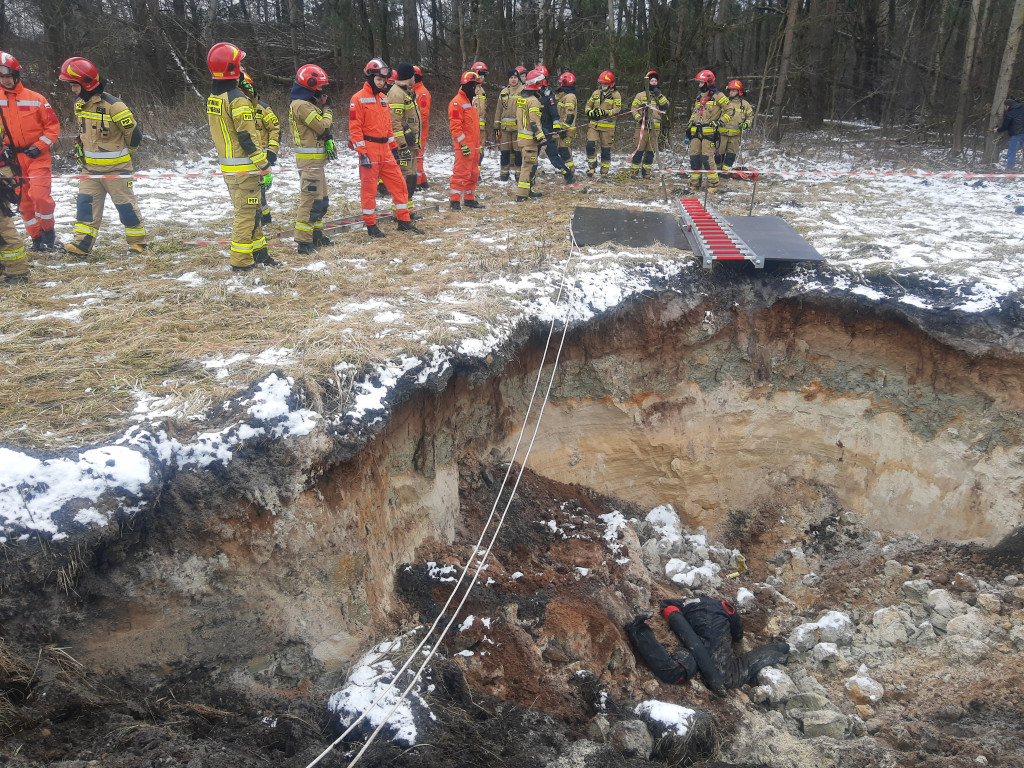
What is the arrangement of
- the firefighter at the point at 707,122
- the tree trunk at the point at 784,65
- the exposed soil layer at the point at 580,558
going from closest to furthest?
the exposed soil layer at the point at 580,558
the firefighter at the point at 707,122
the tree trunk at the point at 784,65

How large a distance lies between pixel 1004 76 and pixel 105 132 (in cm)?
1495

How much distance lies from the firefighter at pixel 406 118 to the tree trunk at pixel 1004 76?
1089 cm

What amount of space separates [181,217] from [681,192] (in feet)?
26.6

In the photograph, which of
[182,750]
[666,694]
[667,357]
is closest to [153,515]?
[182,750]

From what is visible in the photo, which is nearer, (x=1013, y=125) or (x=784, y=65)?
(x=1013, y=125)

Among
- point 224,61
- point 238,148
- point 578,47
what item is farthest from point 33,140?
point 578,47

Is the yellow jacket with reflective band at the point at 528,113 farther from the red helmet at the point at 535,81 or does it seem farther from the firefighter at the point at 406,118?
the firefighter at the point at 406,118

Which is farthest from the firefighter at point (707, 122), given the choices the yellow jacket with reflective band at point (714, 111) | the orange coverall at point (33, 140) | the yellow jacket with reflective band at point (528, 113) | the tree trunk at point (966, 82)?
the orange coverall at point (33, 140)

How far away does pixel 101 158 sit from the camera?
23.5ft

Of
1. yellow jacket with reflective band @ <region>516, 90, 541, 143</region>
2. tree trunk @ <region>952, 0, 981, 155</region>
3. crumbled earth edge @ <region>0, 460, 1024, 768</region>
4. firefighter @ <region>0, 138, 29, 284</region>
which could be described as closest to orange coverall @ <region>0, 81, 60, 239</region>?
firefighter @ <region>0, 138, 29, 284</region>

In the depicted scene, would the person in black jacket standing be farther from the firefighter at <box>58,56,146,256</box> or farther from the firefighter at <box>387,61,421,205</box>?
the firefighter at <box>58,56,146,256</box>

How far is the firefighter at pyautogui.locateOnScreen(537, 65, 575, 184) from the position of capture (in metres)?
11.1

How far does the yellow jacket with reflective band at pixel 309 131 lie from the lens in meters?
7.30

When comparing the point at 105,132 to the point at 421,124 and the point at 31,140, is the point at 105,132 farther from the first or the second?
the point at 421,124
